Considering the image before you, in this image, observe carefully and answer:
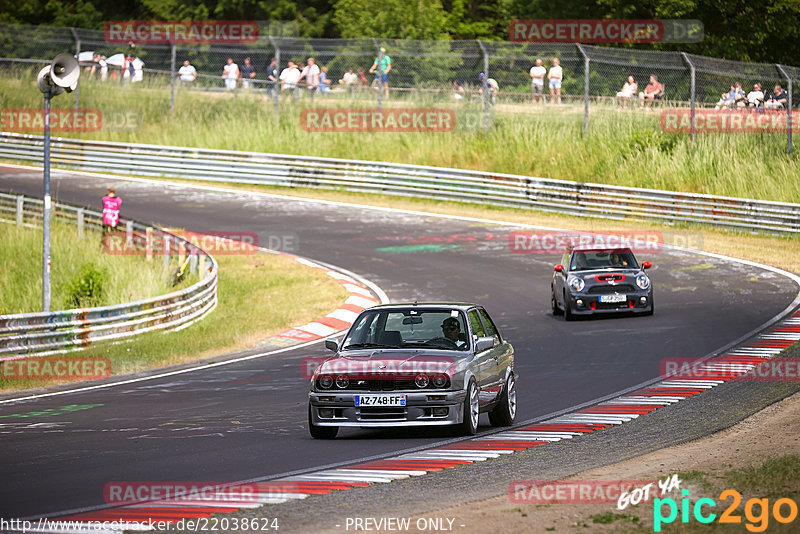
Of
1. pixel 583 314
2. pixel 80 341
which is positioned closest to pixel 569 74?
pixel 583 314

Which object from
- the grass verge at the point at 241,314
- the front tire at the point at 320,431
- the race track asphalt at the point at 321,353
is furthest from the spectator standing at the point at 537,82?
the front tire at the point at 320,431

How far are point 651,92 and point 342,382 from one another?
2615 cm

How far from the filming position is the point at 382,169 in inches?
1491

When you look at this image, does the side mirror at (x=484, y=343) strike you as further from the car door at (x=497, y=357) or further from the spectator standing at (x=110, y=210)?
the spectator standing at (x=110, y=210)

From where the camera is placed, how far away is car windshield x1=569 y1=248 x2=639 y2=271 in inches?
859

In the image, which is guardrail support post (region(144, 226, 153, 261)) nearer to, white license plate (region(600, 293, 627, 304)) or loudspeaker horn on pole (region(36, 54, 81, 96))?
loudspeaker horn on pole (region(36, 54, 81, 96))

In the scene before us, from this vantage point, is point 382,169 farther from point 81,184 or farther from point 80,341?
point 80,341

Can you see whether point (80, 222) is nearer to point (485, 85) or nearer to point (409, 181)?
point (409, 181)

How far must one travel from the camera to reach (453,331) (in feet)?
40.2

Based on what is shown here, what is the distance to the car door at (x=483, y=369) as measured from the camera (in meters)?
11.8

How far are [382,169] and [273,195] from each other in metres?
3.56

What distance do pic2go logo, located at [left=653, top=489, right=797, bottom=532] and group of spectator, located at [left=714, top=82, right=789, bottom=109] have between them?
88.7 feet

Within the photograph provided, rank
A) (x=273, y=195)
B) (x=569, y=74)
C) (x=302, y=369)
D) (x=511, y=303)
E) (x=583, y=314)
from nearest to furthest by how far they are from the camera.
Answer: (x=302, y=369)
(x=583, y=314)
(x=511, y=303)
(x=569, y=74)
(x=273, y=195)

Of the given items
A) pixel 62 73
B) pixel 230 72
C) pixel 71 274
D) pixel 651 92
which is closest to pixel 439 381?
pixel 62 73
